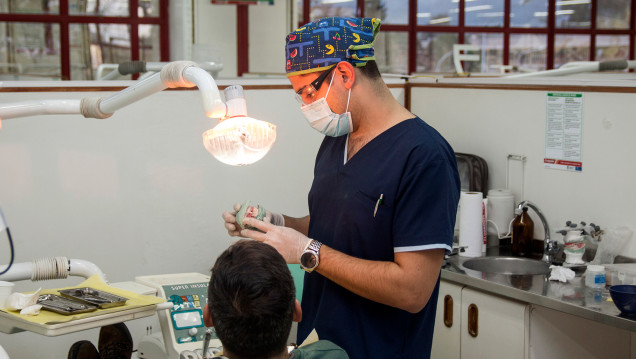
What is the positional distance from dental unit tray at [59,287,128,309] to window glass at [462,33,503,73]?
23.5ft

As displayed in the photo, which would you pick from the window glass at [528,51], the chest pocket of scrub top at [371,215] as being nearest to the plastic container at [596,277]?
the chest pocket of scrub top at [371,215]

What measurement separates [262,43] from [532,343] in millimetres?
4888

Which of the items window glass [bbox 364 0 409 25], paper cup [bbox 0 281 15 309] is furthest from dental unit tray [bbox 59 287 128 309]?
window glass [bbox 364 0 409 25]

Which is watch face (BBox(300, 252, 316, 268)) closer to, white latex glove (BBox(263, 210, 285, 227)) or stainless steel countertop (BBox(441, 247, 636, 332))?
white latex glove (BBox(263, 210, 285, 227))

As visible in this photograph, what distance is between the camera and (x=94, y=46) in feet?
23.6

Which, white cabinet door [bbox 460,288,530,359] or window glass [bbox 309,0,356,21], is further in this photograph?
window glass [bbox 309,0,356,21]

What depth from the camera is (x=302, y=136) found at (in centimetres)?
331

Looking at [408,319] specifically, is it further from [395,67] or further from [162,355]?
[395,67]

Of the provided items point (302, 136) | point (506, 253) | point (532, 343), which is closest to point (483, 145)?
point (506, 253)

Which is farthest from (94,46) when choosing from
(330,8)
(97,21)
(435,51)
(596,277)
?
(596,277)

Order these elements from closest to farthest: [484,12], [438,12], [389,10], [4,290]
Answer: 1. [4,290]
2. [389,10]
3. [438,12]
4. [484,12]

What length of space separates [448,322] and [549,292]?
51cm

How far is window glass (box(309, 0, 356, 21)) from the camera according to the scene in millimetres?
8094

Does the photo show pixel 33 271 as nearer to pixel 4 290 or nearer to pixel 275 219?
pixel 4 290
